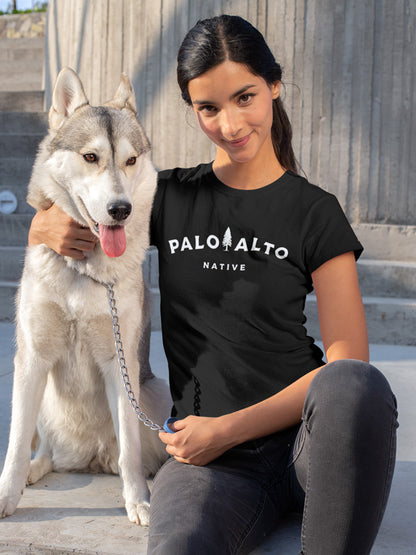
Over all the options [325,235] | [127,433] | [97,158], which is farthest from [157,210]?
[127,433]

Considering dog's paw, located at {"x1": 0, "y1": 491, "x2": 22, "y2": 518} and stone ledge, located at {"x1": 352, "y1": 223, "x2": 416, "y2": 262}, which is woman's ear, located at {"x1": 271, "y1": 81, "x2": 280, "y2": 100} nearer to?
dog's paw, located at {"x1": 0, "y1": 491, "x2": 22, "y2": 518}

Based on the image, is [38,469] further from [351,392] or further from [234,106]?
[234,106]

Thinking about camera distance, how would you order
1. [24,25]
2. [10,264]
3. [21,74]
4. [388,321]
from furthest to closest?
1. [24,25]
2. [21,74]
3. [10,264]
4. [388,321]

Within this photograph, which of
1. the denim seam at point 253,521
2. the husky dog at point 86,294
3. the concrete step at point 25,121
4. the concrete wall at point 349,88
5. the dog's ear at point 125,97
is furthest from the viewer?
A: the concrete step at point 25,121

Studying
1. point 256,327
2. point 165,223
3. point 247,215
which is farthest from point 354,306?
point 165,223

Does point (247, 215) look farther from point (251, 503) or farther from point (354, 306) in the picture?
point (251, 503)

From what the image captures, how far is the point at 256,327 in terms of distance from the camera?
1.72 meters

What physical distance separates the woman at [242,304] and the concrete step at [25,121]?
5171 millimetres

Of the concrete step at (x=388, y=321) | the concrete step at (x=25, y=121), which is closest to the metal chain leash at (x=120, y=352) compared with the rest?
the concrete step at (x=388, y=321)

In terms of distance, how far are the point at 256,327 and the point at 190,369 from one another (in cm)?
24

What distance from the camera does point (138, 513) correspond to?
1851 mm

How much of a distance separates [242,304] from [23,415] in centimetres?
79

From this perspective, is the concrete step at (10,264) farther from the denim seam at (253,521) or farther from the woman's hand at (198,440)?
the denim seam at (253,521)

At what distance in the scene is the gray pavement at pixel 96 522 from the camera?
1.70 meters
